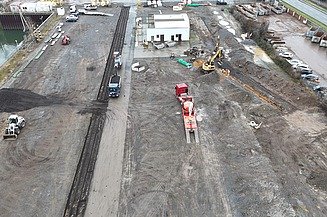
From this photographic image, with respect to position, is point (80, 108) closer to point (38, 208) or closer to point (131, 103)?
point (131, 103)

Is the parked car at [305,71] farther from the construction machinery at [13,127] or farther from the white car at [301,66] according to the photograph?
the construction machinery at [13,127]

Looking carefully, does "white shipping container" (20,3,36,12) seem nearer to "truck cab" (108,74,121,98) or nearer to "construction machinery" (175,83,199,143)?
"truck cab" (108,74,121,98)

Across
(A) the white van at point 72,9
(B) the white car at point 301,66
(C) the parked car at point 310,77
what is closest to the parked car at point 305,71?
(B) the white car at point 301,66

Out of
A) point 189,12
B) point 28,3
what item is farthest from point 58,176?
point 28,3

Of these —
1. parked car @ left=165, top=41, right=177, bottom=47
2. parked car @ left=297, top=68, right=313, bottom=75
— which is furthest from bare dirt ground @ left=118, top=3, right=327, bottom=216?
parked car @ left=165, top=41, right=177, bottom=47

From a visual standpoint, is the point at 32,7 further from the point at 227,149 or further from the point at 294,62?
the point at 227,149

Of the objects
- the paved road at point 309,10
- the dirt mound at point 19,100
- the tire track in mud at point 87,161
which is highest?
the paved road at point 309,10

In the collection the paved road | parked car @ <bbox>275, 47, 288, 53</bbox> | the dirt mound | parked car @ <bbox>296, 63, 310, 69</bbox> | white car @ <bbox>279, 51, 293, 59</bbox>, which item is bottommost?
the dirt mound
